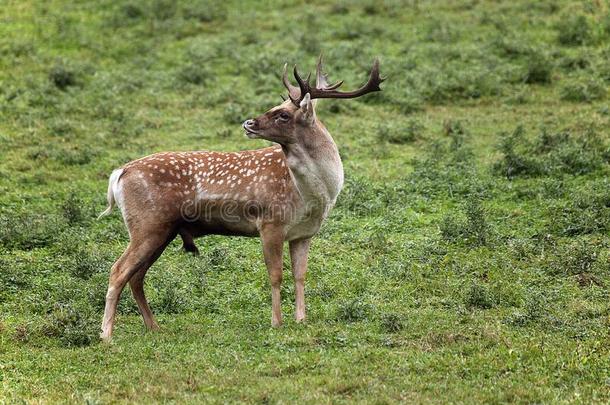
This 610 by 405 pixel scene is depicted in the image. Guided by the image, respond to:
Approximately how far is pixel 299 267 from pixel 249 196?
2.85ft

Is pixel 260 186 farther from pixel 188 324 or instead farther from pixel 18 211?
pixel 18 211

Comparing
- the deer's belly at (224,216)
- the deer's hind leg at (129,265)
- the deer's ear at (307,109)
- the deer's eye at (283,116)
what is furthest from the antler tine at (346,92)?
the deer's hind leg at (129,265)

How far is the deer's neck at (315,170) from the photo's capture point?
10281 mm

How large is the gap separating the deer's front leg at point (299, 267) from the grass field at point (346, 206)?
0.23 metres

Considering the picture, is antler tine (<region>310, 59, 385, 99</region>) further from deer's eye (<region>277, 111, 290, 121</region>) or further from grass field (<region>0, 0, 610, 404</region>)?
grass field (<region>0, 0, 610, 404</region>)

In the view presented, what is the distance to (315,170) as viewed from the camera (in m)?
10.3

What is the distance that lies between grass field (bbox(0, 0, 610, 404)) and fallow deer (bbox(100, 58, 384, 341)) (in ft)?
2.01

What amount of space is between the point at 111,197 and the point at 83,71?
10.3m

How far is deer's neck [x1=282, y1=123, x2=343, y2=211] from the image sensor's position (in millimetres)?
10281

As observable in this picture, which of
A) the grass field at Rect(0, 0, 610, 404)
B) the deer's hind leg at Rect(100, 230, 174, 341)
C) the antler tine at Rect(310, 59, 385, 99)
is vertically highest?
the antler tine at Rect(310, 59, 385, 99)

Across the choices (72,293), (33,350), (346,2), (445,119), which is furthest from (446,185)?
(346,2)

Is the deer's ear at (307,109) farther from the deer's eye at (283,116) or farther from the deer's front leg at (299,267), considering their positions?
the deer's front leg at (299,267)

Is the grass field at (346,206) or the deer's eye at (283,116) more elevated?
the deer's eye at (283,116)

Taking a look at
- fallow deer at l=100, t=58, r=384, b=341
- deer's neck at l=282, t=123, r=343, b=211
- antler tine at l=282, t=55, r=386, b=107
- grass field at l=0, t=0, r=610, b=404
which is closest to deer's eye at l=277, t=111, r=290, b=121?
fallow deer at l=100, t=58, r=384, b=341
